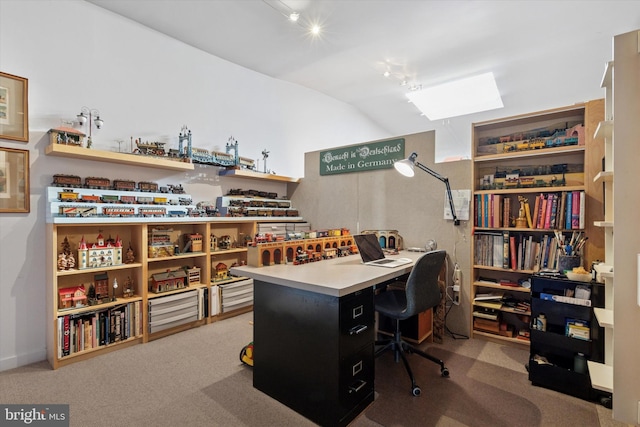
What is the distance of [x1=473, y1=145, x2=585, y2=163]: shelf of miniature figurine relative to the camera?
8.03 ft

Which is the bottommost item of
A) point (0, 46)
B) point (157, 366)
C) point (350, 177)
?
point (157, 366)

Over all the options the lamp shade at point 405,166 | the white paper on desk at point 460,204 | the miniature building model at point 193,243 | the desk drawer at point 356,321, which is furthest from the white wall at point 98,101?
the white paper on desk at point 460,204

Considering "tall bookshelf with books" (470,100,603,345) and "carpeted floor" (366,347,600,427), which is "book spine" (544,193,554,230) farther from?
"carpeted floor" (366,347,600,427)

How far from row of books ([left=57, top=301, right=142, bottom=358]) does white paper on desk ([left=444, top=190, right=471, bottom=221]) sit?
3.12 m

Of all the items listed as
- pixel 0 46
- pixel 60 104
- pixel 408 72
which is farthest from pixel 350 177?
pixel 0 46

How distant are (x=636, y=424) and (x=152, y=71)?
14.8ft

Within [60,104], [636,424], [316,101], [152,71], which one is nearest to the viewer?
[636,424]

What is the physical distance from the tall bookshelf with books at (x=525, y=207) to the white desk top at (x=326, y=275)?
1208mm

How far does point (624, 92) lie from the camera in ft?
4.54

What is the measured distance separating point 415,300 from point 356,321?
523 millimetres

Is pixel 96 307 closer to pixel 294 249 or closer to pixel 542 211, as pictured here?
pixel 294 249

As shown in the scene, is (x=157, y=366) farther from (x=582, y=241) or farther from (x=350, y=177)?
(x=582, y=241)

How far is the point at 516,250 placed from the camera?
107 inches

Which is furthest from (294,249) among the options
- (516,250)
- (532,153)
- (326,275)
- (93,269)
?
(532,153)
